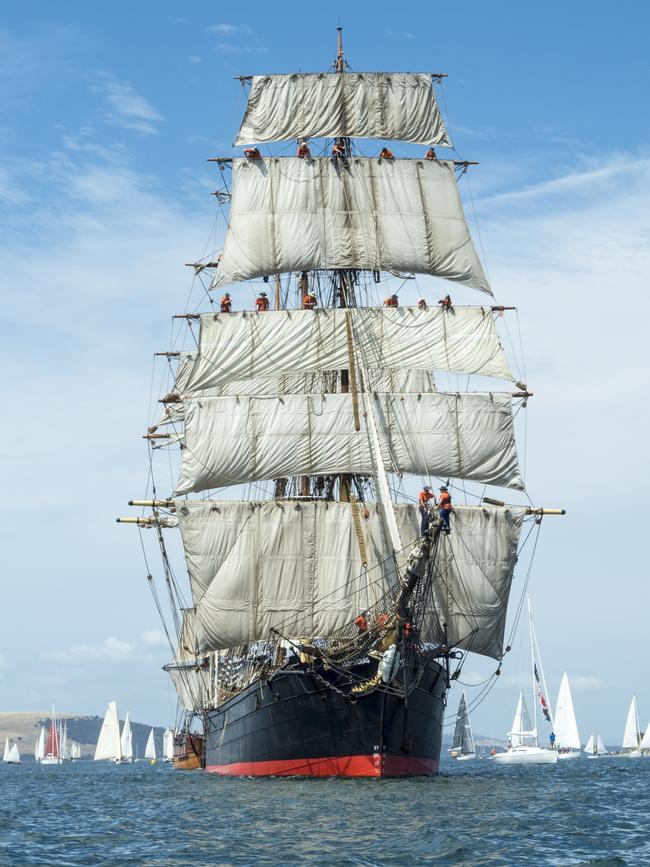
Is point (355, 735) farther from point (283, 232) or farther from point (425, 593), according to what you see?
point (283, 232)

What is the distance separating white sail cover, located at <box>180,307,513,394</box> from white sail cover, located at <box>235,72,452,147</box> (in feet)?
32.8

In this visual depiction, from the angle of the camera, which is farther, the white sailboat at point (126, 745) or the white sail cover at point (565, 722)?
the white sailboat at point (126, 745)

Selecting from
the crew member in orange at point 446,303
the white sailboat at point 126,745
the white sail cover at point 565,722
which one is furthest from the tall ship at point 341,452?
the white sailboat at point 126,745

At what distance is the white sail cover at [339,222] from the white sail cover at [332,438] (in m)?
7.56

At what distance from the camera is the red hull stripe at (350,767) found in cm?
4944

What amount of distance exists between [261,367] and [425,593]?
1699 centimetres

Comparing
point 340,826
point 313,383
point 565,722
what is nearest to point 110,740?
point 565,722

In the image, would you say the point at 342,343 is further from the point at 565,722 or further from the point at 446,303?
the point at 565,722

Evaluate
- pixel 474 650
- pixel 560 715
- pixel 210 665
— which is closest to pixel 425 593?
pixel 474 650

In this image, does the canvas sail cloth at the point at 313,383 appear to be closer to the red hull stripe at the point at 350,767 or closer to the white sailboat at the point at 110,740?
the red hull stripe at the point at 350,767

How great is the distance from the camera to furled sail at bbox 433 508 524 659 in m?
59.4

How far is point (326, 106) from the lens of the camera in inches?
2692

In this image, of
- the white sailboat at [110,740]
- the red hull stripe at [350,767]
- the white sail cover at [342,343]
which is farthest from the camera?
the white sailboat at [110,740]

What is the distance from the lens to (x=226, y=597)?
5869 cm
